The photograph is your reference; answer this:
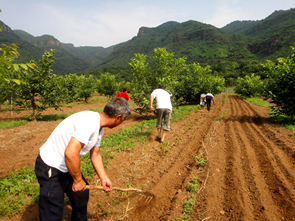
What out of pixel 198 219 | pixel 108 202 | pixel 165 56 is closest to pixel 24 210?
pixel 108 202

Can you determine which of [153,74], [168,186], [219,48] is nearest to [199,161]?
[168,186]

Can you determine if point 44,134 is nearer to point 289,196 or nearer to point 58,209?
point 58,209

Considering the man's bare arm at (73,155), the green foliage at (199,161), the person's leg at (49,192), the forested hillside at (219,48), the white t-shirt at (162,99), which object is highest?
the forested hillside at (219,48)

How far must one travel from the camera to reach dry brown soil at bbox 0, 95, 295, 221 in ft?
9.56

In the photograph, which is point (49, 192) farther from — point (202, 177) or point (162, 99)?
point (162, 99)

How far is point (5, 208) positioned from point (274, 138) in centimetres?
785

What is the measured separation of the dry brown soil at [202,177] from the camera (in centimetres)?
291

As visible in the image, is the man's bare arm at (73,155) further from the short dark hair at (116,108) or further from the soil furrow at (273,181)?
the soil furrow at (273,181)

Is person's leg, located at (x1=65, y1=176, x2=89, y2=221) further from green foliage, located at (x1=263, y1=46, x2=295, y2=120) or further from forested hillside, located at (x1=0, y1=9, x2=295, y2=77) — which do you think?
forested hillside, located at (x1=0, y1=9, x2=295, y2=77)

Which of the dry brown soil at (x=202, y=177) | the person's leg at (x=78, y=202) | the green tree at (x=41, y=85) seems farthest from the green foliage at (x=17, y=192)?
the green tree at (x=41, y=85)

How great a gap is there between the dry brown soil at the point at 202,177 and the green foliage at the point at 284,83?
230 cm

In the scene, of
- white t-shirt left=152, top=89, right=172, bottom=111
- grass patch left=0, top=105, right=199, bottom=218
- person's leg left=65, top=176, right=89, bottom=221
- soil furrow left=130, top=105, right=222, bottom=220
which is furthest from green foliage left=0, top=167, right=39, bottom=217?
white t-shirt left=152, top=89, right=172, bottom=111

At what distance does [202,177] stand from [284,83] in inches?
295

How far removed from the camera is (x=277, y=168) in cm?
412
